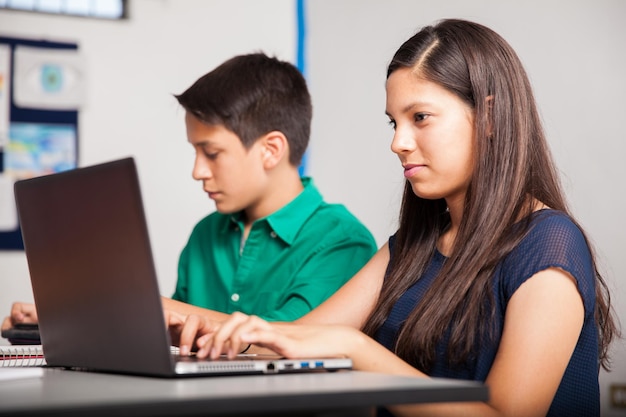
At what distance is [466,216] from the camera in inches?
51.6

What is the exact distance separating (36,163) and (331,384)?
7.55 feet

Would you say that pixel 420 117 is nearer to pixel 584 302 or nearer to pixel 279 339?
pixel 584 302

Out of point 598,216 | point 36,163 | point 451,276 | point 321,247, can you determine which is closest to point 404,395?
point 451,276

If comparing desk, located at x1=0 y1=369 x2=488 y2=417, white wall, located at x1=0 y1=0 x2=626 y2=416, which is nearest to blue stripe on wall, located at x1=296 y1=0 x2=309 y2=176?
white wall, located at x1=0 y1=0 x2=626 y2=416

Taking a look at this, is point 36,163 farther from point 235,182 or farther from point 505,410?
point 505,410

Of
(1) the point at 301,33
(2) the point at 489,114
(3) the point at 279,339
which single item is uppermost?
(1) the point at 301,33

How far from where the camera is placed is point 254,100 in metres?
2.02

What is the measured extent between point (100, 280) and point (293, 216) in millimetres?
1071

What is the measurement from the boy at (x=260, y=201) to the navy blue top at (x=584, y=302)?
68 centimetres

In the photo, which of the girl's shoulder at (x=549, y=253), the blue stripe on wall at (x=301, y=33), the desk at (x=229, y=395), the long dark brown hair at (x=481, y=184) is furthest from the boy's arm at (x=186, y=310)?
the blue stripe on wall at (x=301, y=33)

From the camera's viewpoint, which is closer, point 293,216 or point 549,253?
point 549,253

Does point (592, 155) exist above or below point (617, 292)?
above

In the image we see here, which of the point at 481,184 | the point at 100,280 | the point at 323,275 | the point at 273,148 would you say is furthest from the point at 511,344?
the point at 273,148

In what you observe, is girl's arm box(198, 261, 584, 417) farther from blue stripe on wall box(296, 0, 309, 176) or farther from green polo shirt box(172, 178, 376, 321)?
blue stripe on wall box(296, 0, 309, 176)
